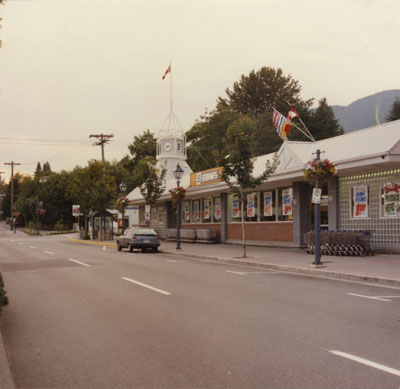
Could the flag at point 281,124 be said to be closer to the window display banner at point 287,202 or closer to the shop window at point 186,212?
the window display banner at point 287,202

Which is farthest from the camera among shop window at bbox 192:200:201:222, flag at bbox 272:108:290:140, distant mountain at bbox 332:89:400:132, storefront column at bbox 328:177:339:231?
distant mountain at bbox 332:89:400:132

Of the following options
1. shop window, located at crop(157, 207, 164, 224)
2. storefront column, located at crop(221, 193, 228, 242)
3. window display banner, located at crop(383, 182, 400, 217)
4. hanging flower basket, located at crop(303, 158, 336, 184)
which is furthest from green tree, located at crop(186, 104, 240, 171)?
hanging flower basket, located at crop(303, 158, 336, 184)

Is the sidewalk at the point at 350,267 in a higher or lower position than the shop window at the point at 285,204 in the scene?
lower

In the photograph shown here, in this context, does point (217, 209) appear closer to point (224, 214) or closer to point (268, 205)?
point (224, 214)

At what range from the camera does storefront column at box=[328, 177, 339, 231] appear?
21.9 meters

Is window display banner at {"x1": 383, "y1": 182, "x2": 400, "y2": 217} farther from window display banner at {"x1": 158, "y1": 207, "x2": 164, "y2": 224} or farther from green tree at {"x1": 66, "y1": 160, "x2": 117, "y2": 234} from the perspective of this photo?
green tree at {"x1": 66, "y1": 160, "x2": 117, "y2": 234}

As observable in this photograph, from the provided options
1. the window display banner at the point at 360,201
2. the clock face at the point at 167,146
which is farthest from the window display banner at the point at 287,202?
the clock face at the point at 167,146

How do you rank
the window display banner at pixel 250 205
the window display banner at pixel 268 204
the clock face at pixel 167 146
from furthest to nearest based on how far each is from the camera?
1. the clock face at pixel 167 146
2. the window display banner at pixel 250 205
3. the window display banner at pixel 268 204

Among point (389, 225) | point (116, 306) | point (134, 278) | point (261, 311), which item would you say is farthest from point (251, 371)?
point (389, 225)

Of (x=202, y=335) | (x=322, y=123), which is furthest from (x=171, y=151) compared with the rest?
(x=202, y=335)

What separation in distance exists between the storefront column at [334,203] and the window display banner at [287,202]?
3.60 m

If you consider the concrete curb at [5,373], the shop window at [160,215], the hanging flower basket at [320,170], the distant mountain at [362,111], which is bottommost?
the concrete curb at [5,373]

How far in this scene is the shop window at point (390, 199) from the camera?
754 inches

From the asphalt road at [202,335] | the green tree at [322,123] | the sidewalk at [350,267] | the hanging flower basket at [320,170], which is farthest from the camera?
the green tree at [322,123]
